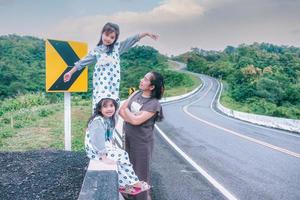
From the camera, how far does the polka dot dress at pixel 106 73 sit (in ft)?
18.9

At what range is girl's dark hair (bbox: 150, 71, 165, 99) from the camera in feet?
16.3

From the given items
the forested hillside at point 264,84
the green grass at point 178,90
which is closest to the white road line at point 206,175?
the forested hillside at point 264,84

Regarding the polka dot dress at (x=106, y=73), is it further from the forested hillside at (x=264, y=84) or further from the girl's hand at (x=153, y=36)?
the forested hillside at (x=264, y=84)

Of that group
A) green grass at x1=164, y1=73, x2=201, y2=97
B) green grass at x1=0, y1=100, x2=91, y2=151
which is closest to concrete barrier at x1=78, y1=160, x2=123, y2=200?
green grass at x1=0, y1=100, x2=91, y2=151

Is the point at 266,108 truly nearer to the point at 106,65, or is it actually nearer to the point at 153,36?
the point at 153,36

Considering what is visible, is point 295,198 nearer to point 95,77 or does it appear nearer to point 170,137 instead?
point 95,77

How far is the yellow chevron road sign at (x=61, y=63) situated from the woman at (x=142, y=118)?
2242 mm

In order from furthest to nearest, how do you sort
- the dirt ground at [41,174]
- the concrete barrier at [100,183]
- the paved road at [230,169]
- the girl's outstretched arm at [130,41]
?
the paved road at [230,169] < the girl's outstretched arm at [130,41] < the dirt ground at [41,174] < the concrete barrier at [100,183]

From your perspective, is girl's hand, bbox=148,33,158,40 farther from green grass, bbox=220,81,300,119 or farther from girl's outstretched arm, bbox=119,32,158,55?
green grass, bbox=220,81,300,119

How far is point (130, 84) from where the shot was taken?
74.3 metres

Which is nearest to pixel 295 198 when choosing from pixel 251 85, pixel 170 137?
pixel 170 137

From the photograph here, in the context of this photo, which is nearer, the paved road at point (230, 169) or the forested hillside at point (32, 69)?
the paved road at point (230, 169)

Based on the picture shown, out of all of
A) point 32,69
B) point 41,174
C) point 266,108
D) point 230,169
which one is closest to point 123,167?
point 41,174

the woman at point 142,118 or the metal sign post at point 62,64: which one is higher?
the metal sign post at point 62,64
